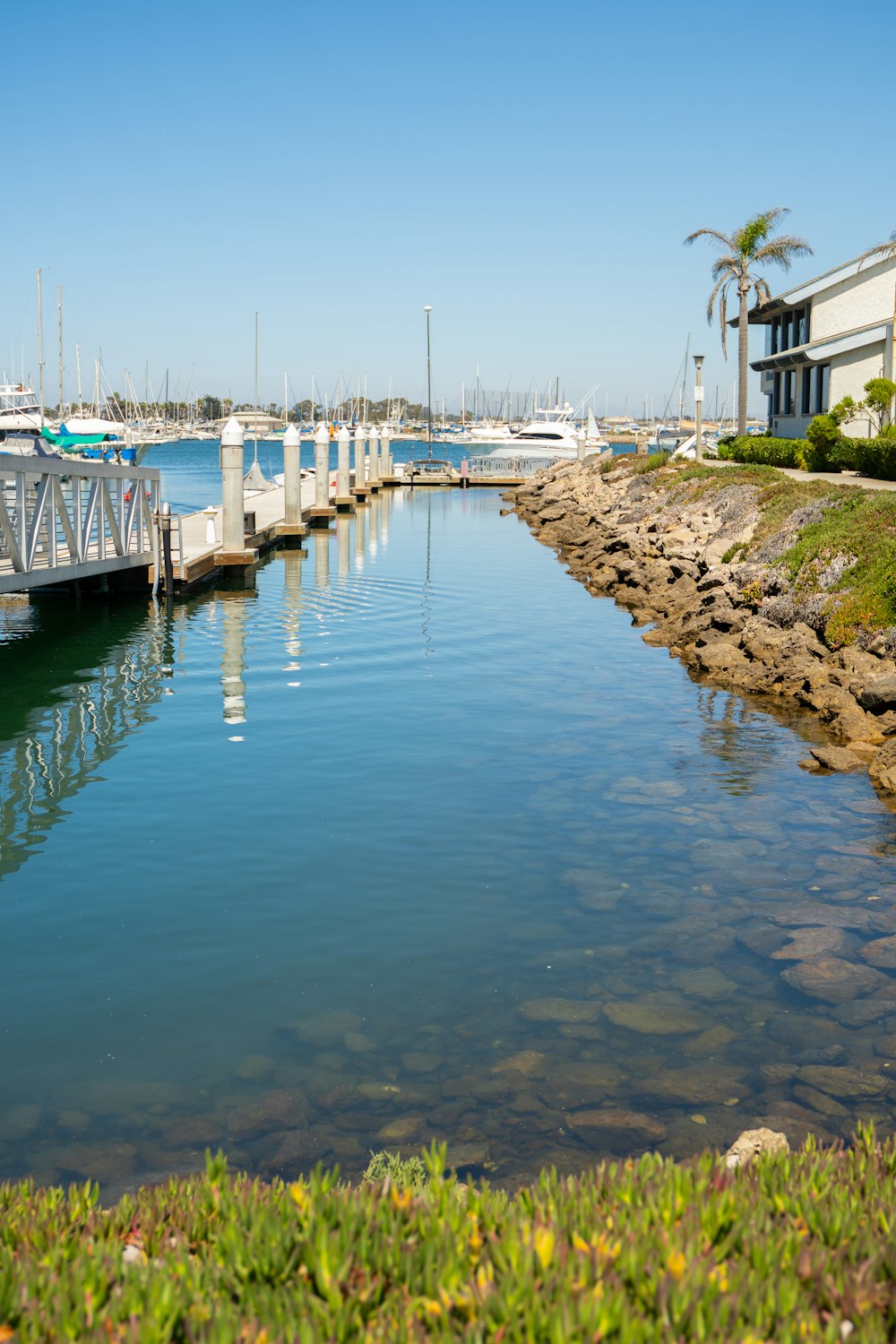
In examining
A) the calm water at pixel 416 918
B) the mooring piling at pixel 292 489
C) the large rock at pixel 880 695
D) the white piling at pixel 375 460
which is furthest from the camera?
the white piling at pixel 375 460

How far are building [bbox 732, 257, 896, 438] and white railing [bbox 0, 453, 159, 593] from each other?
2492 centimetres

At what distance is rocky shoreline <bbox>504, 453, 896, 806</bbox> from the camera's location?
51.1 feet

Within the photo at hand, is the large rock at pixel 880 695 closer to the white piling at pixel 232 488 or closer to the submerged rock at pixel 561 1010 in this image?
the submerged rock at pixel 561 1010

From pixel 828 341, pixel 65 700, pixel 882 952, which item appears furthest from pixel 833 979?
pixel 828 341

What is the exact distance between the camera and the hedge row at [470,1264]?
136 inches

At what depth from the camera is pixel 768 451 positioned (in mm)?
46125

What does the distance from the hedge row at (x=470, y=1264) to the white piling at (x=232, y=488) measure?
25032 mm

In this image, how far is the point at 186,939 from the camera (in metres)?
9.34

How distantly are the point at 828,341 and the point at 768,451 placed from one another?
15.1 ft

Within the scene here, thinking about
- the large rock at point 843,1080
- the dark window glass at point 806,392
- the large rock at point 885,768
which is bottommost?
the large rock at point 843,1080

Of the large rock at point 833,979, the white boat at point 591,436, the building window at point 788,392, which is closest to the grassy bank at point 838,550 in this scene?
the large rock at point 833,979

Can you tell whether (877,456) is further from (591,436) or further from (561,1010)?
(591,436)

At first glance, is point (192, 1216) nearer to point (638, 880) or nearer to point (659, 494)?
point (638, 880)

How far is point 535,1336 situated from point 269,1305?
779 millimetres
